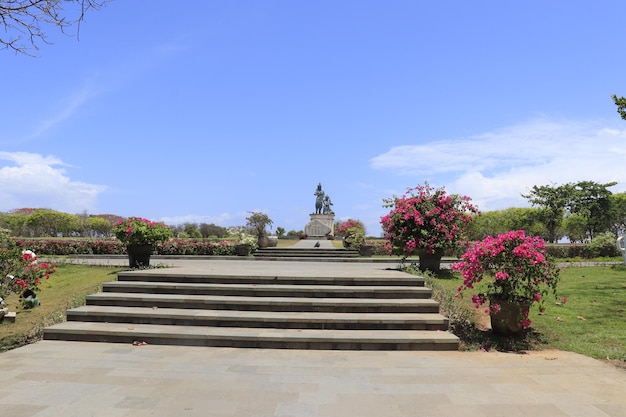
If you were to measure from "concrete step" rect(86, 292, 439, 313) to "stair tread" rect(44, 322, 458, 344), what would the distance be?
606mm

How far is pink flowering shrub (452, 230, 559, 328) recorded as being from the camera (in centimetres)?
580

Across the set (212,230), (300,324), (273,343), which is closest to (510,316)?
(300,324)

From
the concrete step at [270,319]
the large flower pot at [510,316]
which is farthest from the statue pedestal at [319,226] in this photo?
the large flower pot at [510,316]

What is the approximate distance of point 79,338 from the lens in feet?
18.9

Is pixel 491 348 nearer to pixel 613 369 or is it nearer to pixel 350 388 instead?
pixel 613 369

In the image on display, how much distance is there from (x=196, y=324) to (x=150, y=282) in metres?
1.93

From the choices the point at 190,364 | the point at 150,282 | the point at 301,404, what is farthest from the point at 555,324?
the point at 150,282

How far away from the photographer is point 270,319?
19.8ft

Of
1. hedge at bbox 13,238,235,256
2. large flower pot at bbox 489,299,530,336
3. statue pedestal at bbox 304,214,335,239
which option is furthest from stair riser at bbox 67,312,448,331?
statue pedestal at bbox 304,214,335,239

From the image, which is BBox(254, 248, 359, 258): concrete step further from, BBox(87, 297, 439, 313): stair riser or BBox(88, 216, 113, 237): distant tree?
BBox(88, 216, 113, 237): distant tree

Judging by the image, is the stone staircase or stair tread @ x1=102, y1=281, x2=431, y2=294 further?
stair tread @ x1=102, y1=281, x2=431, y2=294

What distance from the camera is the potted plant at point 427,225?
10055 mm

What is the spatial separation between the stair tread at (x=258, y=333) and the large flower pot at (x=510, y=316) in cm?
82

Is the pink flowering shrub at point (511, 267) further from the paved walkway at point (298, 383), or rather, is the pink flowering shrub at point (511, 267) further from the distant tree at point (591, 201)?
the distant tree at point (591, 201)
